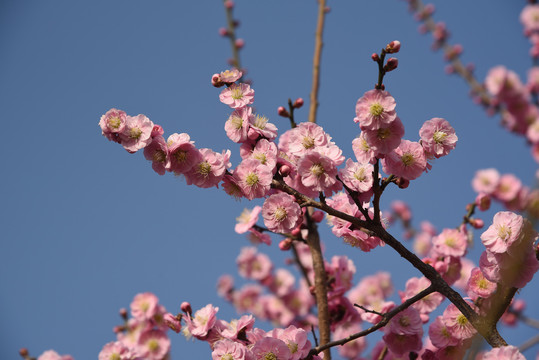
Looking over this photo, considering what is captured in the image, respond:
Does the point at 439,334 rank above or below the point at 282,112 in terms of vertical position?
below

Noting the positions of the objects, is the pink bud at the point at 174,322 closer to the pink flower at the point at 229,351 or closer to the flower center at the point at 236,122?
the pink flower at the point at 229,351

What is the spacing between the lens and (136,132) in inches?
79.0

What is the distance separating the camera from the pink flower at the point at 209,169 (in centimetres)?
205

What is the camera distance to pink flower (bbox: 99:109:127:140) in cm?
201

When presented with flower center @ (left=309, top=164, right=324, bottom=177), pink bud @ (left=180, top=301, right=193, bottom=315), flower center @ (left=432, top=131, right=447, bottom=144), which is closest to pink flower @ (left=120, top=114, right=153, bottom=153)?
flower center @ (left=309, top=164, right=324, bottom=177)

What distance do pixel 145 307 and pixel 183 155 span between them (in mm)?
1934

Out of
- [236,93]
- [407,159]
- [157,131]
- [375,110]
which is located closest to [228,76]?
[236,93]

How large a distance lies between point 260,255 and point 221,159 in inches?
188

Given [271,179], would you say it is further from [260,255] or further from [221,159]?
[260,255]

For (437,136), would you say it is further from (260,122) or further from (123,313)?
(123,313)

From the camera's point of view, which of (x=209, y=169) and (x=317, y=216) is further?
(x=317, y=216)

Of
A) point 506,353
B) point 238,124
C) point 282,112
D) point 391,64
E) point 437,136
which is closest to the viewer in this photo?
point 506,353

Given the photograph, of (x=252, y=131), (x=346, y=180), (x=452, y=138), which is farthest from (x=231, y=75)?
(x=452, y=138)

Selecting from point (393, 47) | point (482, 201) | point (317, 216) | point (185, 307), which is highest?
point (482, 201)
